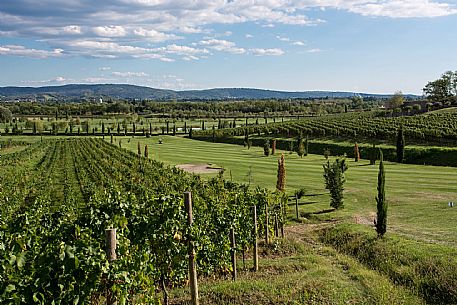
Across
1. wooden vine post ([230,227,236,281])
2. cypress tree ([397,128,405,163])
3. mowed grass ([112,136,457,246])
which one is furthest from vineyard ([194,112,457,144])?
wooden vine post ([230,227,236,281])

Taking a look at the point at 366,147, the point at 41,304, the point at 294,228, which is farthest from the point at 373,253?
the point at 366,147

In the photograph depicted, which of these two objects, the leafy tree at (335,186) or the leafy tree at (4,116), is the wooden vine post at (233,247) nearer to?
the leafy tree at (335,186)

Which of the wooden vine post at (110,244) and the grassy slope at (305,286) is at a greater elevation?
the wooden vine post at (110,244)

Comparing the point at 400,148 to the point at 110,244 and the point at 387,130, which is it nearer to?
the point at 387,130

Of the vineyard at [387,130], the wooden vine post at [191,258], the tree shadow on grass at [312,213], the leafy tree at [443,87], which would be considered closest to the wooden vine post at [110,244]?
the wooden vine post at [191,258]

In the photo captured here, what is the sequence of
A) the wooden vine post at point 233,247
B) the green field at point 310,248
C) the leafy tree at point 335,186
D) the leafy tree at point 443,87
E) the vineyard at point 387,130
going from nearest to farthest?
the green field at point 310,248
the wooden vine post at point 233,247
the leafy tree at point 335,186
the vineyard at point 387,130
the leafy tree at point 443,87

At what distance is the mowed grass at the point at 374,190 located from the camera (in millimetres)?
24094

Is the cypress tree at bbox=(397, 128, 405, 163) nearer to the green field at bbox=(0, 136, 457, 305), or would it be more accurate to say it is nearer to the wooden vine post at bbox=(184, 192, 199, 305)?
the green field at bbox=(0, 136, 457, 305)

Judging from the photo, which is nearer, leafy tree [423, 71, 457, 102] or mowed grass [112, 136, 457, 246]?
mowed grass [112, 136, 457, 246]

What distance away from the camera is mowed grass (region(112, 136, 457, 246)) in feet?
79.0

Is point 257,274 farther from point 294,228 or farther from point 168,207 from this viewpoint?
point 294,228

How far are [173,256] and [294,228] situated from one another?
1482 cm

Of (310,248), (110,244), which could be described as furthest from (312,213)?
(110,244)

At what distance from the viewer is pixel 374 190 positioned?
118 ft
